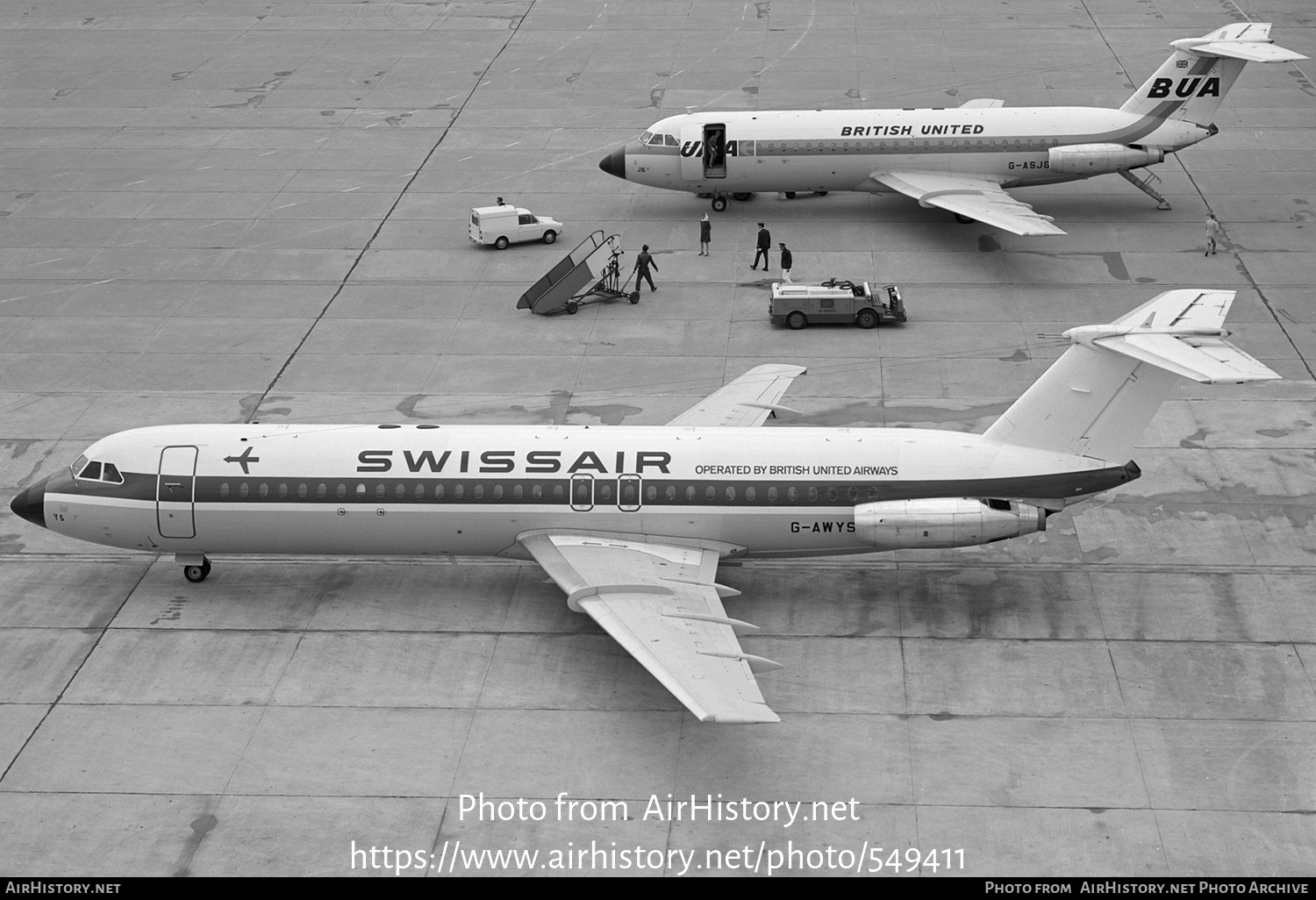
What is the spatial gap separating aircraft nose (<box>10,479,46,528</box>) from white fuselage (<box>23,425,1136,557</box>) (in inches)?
6.3

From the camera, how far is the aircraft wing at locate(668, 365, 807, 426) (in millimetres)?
29344

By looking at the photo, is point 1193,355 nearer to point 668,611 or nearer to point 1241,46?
point 668,611

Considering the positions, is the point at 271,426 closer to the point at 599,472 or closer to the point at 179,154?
the point at 599,472

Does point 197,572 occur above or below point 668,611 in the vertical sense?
below

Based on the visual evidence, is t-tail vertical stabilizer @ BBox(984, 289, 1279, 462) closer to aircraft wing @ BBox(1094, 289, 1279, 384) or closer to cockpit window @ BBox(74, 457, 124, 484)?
aircraft wing @ BBox(1094, 289, 1279, 384)

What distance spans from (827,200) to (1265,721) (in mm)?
Answer: 27811

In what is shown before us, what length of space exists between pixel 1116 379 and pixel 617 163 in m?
24.4

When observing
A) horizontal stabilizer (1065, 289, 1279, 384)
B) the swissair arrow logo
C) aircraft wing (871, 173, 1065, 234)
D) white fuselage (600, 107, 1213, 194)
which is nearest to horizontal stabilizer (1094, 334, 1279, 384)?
horizontal stabilizer (1065, 289, 1279, 384)

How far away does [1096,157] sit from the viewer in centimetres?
4338

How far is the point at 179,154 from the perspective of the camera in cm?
5088

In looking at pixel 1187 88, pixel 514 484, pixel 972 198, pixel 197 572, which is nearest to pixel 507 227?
pixel 972 198

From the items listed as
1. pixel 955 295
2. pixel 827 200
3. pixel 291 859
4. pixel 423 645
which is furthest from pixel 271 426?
pixel 827 200

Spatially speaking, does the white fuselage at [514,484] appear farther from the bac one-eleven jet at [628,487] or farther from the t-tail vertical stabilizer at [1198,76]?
the t-tail vertical stabilizer at [1198,76]

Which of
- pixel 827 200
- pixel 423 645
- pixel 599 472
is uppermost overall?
pixel 599 472
